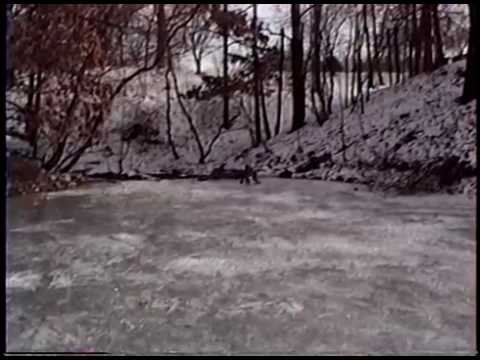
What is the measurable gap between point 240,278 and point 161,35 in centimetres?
182

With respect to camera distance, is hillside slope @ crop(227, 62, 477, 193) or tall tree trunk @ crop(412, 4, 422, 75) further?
tall tree trunk @ crop(412, 4, 422, 75)

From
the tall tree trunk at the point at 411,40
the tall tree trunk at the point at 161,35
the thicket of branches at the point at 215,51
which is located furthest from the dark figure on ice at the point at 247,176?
the tall tree trunk at the point at 411,40

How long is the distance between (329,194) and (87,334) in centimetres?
283

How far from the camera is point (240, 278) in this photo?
2.04m

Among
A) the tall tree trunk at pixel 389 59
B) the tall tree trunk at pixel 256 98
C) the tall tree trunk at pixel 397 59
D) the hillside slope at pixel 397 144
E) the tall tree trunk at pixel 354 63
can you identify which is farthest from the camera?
the tall tree trunk at pixel 256 98

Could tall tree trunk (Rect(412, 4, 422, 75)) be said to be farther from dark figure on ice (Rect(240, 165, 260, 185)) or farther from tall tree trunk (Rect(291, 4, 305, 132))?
dark figure on ice (Rect(240, 165, 260, 185))

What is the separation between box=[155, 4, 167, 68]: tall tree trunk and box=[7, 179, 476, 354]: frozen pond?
1036 millimetres

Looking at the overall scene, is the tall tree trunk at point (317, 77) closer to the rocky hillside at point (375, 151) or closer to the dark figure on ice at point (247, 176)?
the rocky hillside at point (375, 151)

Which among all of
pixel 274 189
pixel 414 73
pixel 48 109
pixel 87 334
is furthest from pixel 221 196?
pixel 414 73

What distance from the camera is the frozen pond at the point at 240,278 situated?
5.00 ft

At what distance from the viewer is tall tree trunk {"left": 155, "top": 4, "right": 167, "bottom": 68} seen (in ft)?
8.91

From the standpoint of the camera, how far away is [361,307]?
5.68ft

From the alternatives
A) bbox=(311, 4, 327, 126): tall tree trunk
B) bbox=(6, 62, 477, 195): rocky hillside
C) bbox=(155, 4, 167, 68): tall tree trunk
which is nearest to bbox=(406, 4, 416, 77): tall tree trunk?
bbox=(6, 62, 477, 195): rocky hillside

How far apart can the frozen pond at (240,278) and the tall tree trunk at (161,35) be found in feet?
3.40
